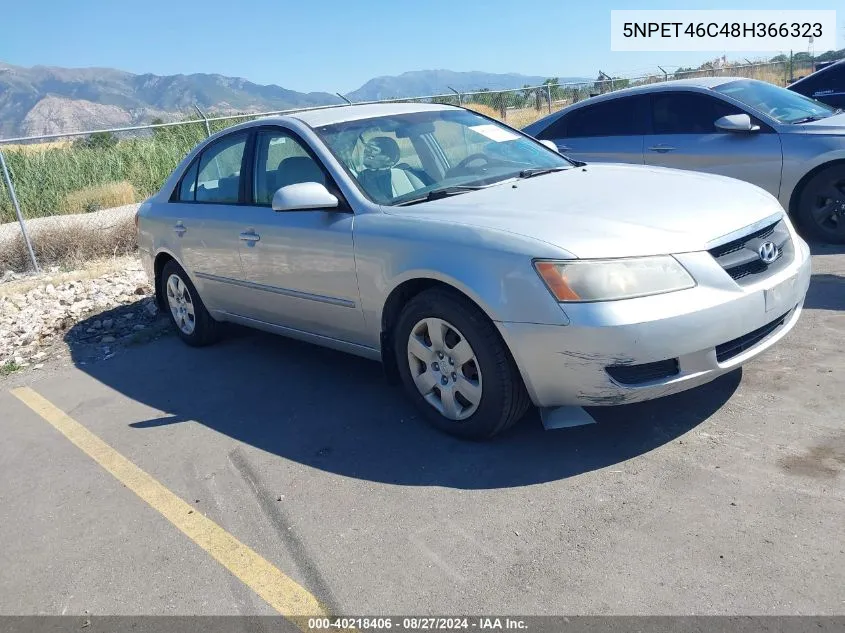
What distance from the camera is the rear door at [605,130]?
7629mm

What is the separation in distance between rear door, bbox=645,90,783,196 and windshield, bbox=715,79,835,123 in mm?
194

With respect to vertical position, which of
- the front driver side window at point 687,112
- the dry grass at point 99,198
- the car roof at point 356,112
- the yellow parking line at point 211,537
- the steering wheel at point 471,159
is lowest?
the yellow parking line at point 211,537

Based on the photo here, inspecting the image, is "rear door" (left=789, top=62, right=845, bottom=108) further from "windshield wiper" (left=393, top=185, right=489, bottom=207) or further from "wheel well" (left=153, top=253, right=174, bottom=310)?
"wheel well" (left=153, top=253, right=174, bottom=310)

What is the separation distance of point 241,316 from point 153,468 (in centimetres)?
155

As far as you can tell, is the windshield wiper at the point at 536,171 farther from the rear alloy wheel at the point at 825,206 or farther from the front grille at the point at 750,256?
the rear alloy wheel at the point at 825,206

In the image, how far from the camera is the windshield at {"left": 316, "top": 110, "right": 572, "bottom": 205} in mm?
4387

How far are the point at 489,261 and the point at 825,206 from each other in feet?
15.0

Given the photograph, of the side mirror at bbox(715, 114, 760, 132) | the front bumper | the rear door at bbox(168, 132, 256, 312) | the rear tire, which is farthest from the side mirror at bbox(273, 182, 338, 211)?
the side mirror at bbox(715, 114, 760, 132)

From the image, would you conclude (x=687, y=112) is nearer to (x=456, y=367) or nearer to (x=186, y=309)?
(x=456, y=367)

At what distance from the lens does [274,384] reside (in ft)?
16.8

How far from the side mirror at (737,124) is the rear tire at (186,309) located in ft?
15.5

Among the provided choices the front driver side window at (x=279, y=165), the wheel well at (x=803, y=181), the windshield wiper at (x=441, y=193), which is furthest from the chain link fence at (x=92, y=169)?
the windshield wiper at (x=441, y=193)

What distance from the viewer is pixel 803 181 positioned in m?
6.74

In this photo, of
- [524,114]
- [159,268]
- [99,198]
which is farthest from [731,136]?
[524,114]
